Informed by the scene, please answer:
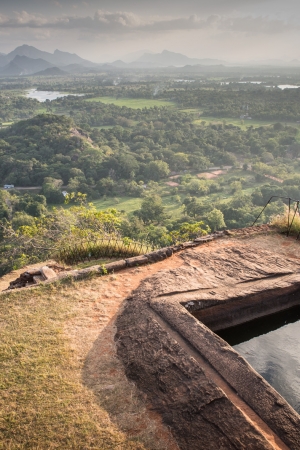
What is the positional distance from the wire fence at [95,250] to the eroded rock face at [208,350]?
1934 mm

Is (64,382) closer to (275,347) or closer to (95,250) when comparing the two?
(275,347)

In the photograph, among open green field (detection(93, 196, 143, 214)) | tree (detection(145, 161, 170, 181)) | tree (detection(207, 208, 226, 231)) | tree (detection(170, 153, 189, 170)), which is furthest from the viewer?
tree (detection(170, 153, 189, 170))

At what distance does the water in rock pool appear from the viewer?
4.66 metres

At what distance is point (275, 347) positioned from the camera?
536 cm

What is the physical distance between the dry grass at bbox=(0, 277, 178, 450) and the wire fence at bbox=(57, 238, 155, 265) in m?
2.57

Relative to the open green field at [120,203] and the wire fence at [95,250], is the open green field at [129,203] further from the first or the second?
the wire fence at [95,250]

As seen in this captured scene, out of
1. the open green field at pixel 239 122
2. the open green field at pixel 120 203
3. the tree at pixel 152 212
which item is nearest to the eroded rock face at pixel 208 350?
the tree at pixel 152 212

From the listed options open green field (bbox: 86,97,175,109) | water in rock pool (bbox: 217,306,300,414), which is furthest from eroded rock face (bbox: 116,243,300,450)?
open green field (bbox: 86,97,175,109)

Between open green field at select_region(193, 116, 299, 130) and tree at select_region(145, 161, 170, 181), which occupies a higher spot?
open green field at select_region(193, 116, 299, 130)

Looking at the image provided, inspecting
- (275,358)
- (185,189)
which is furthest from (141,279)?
(185,189)

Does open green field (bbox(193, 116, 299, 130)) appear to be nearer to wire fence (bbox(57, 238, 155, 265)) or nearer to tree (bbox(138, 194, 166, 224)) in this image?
tree (bbox(138, 194, 166, 224))

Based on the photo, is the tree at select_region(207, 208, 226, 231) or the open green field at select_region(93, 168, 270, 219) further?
the open green field at select_region(93, 168, 270, 219)

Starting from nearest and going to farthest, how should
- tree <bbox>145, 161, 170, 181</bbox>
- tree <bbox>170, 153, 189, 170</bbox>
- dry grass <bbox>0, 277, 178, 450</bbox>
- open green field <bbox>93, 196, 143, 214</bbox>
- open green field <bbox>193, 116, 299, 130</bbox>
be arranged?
dry grass <bbox>0, 277, 178, 450</bbox>, open green field <bbox>93, 196, 143, 214</bbox>, tree <bbox>145, 161, 170, 181</bbox>, tree <bbox>170, 153, 189, 170</bbox>, open green field <bbox>193, 116, 299, 130</bbox>

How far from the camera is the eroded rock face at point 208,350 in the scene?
346cm
